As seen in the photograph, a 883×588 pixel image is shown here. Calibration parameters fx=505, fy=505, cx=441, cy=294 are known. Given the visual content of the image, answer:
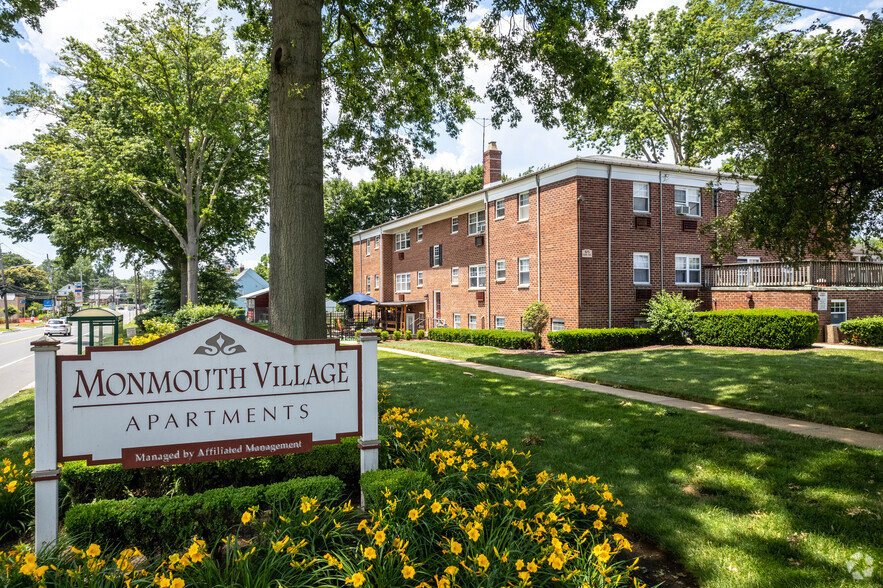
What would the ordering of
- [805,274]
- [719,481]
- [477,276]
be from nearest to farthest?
[719,481] < [805,274] < [477,276]

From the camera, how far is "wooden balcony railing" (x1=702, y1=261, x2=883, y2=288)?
1805 cm

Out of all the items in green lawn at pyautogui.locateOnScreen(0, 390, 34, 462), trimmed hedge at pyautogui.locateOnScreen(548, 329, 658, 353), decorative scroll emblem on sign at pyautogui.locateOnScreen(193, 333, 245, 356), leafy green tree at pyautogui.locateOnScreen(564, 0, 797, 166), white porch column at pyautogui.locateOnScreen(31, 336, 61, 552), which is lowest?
green lawn at pyautogui.locateOnScreen(0, 390, 34, 462)

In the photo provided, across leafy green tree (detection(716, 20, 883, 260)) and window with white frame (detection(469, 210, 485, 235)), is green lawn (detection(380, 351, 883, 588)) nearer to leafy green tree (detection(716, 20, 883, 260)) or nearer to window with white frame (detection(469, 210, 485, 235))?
leafy green tree (detection(716, 20, 883, 260))

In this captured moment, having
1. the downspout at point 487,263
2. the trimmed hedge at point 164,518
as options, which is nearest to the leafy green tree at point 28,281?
the downspout at point 487,263

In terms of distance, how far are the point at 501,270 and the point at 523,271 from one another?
1635 millimetres

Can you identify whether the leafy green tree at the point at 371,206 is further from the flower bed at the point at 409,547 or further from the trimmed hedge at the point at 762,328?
the flower bed at the point at 409,547

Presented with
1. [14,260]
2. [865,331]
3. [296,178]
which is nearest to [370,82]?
[296,178]

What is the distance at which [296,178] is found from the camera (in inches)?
227

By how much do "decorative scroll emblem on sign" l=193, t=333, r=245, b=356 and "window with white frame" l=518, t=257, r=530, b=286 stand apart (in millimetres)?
19269

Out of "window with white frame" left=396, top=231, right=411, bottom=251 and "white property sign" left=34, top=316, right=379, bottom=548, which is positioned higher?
"window with white frame" left=396, top=231, right=411, bottom=251

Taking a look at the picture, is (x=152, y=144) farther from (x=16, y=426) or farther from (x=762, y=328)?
(x=762, y=328)

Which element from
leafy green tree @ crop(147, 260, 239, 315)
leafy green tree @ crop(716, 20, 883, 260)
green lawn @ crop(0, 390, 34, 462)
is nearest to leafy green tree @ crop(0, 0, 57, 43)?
green lawn @ crop(0, 390, 34, 462)

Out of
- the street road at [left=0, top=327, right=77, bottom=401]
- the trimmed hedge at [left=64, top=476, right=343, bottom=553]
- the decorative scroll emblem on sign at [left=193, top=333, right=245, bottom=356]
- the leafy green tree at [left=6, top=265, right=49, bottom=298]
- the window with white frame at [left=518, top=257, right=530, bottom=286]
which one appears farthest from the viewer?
the leafy green tree at [left=6, top=265, right=49, bottom=298]

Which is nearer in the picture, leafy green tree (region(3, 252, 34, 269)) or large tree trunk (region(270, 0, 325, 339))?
large tree trunk (region(270, 0, 325, 339))
